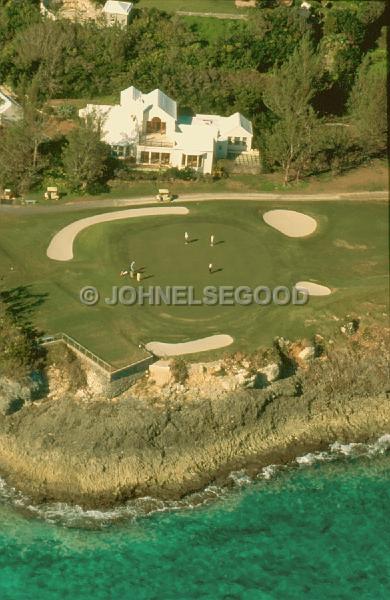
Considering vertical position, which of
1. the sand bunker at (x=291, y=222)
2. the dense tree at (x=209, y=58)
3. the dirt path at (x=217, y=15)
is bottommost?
the sand bunker at (x=291, y=222)

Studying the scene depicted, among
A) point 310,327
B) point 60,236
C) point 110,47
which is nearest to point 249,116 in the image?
point 110,47

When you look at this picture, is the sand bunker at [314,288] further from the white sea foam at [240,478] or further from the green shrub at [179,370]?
the white sea foam at [240,478]

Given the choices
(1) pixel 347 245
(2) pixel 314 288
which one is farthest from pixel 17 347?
(1) pixel 347 245

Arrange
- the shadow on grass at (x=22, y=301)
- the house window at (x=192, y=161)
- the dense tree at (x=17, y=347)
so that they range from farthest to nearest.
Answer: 1. the house window at (x=192, y=161)
2. the shadow on grass at (x=22, y=301)
3. the dense tree at (x=17, y=347)

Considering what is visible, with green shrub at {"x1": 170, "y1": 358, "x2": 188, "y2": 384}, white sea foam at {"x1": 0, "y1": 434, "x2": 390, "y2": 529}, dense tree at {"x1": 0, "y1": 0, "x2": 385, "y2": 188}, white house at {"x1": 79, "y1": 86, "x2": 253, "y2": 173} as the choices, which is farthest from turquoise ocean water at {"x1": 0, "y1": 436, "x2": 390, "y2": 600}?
dense tree at {"x1": 0, "y1": 0, "x2": 385, "y2": 188}

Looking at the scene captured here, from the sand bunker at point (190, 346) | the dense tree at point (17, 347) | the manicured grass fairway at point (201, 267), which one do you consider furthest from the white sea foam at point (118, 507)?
the manicured grass fairway at point (201, 267)

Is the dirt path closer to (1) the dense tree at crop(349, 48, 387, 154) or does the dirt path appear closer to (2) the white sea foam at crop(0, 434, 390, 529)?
(1) the dense tree at crop(349, 48, 387, 154)

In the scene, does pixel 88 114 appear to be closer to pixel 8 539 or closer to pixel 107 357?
Answer: pixel 107 357
